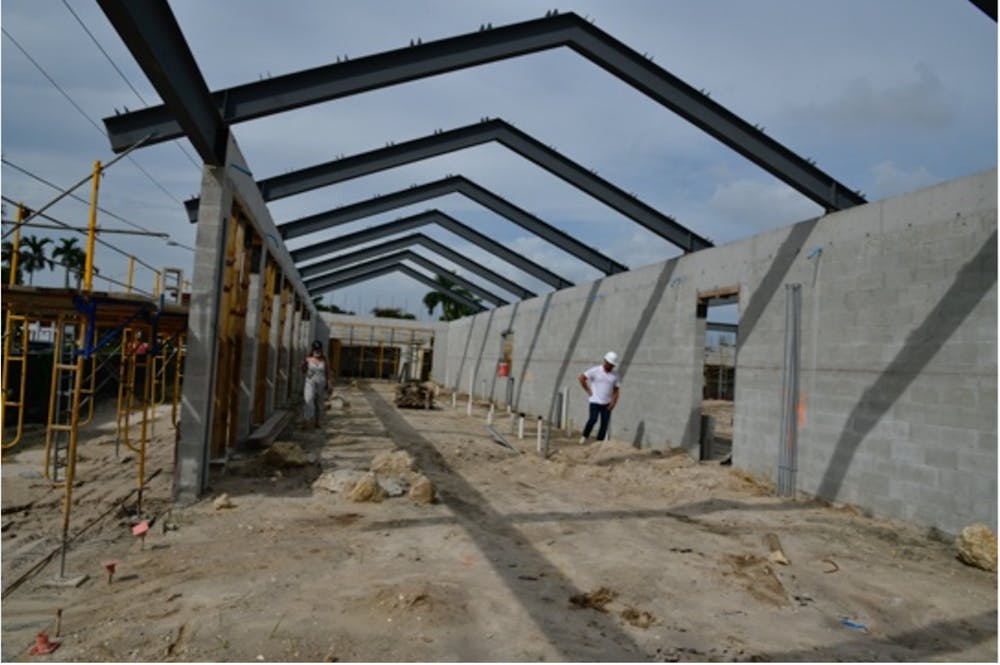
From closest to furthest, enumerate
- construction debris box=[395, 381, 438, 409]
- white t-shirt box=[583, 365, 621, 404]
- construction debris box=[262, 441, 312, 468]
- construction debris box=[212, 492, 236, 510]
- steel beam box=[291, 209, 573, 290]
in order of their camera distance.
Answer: construction debris box=[212, 492, 236, 510] < construction debris box=[262, 441, 312, 468] < white t-shirt box=[583, 365, 621, 404] < steel beam box=[291, 209, 573, 290] < construction debris box=[395, 381, 438, 409]

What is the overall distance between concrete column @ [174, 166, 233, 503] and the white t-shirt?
7094mm

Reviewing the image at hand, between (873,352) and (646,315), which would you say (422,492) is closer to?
(873,352)

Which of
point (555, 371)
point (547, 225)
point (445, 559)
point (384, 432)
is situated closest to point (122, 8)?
point (445, 559)

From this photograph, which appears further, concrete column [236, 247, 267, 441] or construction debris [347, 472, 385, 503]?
concrete column [236, 247, 267, 441]

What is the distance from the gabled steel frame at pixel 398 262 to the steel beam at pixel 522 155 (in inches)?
482

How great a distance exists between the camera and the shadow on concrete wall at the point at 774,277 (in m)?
9.04

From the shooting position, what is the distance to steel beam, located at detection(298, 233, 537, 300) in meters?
22.0

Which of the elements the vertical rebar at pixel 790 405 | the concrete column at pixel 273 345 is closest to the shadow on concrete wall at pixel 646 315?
the vertical rebar at pixel 790 405

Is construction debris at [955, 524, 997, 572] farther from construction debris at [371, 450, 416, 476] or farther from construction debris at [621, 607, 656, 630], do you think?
construction debris at [371, 450, 416, 476]

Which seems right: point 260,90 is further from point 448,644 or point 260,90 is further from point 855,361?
point 855,361

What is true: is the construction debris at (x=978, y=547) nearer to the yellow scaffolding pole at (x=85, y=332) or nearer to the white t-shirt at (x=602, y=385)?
the white t-shirt at (x=602, y=385)

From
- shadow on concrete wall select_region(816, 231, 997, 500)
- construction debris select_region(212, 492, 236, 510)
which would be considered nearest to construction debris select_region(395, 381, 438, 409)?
construction debris select_region(212, 492, 236, 510)

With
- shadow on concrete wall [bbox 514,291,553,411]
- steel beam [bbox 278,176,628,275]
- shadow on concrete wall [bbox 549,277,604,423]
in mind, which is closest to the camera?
steel beam [bbox 278,176,628,275]

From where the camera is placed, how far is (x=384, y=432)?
1436 centimetres
